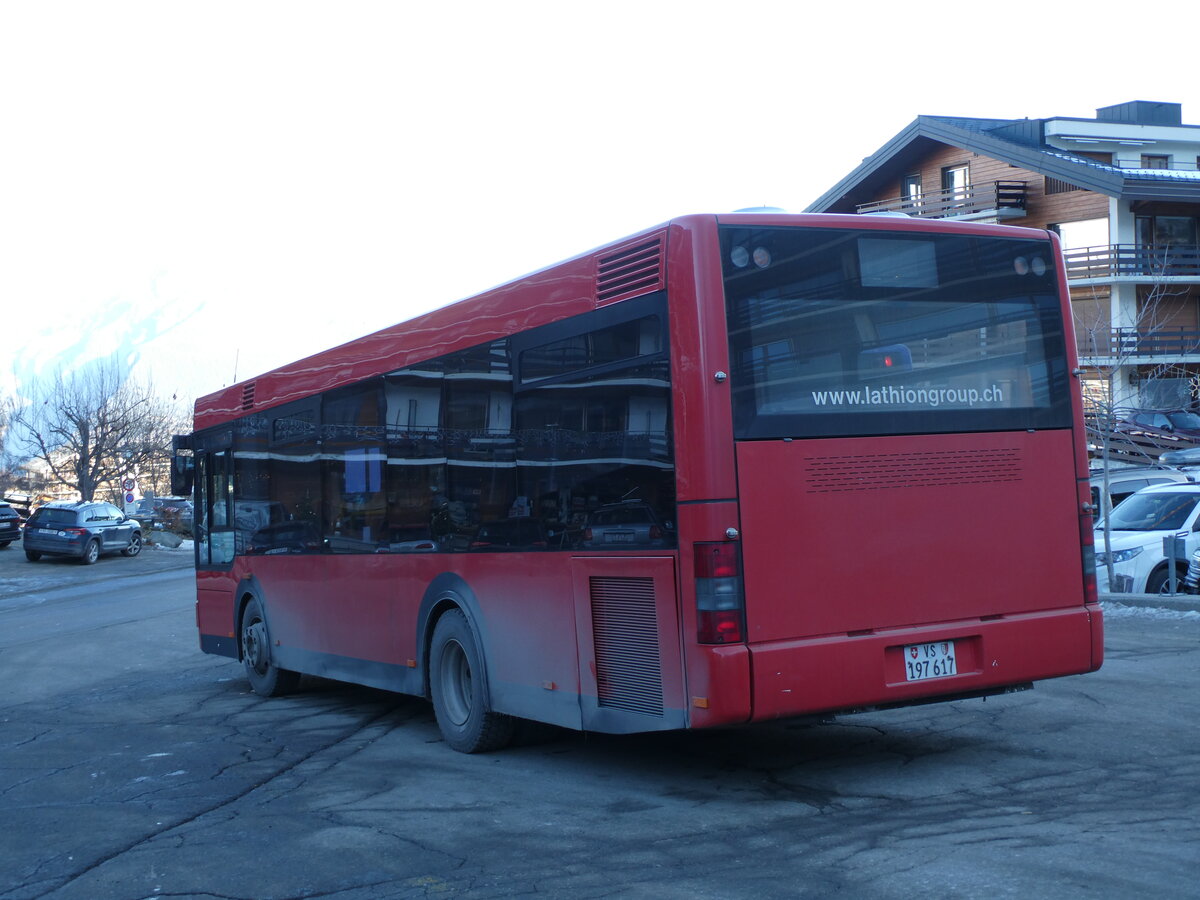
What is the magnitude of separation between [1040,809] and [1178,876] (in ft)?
4.10

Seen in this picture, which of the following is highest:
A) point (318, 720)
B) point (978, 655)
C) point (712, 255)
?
point (712, 255)

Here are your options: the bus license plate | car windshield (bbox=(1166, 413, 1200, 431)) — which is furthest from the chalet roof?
the bus license plate

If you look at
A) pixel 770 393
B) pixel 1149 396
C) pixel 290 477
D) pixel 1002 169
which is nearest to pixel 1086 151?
pixel 1002 169

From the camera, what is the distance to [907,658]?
6.96 m

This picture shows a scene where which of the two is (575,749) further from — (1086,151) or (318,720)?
(1086,151)

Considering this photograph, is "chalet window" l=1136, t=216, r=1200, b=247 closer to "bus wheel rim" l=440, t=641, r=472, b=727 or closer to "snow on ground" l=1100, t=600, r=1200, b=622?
"snow on ground" l=1100, t=600, r=1200, b=622

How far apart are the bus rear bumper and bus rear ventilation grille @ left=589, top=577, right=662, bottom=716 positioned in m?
0.60

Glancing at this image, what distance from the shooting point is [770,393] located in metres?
6.72

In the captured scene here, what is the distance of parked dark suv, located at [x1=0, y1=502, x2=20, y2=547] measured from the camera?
143 ft

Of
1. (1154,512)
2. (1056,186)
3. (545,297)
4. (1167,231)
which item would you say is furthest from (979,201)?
(545,297)

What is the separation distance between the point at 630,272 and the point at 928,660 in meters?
2.52

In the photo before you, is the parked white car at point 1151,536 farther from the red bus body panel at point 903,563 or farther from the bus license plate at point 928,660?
the bus license plate at point 928,660

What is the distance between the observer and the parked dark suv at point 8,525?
43531mm

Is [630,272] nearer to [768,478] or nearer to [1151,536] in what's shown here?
[768,478]
